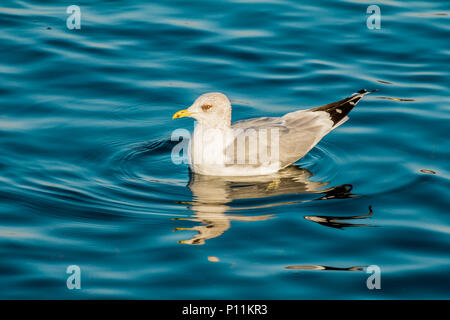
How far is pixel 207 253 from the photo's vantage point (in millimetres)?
8203

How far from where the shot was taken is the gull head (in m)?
10.2

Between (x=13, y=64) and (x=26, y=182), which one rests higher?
(x=13, y=64)

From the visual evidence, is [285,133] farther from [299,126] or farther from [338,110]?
[338,110]

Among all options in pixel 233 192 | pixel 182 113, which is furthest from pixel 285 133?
pixel 182 113

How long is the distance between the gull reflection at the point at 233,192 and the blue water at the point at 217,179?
3 centimetres

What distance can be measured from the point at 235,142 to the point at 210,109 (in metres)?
0.53

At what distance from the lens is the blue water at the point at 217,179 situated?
7.87 metres

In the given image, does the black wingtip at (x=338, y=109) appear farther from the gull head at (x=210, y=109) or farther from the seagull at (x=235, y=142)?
the gull head at (x=210, y=109)

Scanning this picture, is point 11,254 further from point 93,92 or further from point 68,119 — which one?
point 93,92

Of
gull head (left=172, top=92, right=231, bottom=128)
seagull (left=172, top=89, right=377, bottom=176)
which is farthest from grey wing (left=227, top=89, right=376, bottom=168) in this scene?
gull head (left=172, top=92, right=231, bottom=128)

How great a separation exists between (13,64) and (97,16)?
2.55 m

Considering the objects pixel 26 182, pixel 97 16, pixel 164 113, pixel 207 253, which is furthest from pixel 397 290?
pixel 97 16

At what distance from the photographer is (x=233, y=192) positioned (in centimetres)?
976
